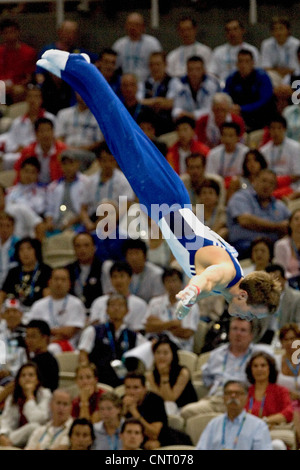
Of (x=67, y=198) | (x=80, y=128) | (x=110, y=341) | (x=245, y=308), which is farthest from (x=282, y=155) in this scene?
(x=245, y=308)

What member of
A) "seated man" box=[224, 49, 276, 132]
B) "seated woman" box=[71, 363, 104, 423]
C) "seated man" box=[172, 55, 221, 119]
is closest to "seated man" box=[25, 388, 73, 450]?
"seated woman" box=[71, 363, 104, 423]

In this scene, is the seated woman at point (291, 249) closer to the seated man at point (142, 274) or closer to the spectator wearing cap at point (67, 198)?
the seated man at point (142, 274)

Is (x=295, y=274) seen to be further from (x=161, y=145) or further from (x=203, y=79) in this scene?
(x=203, y=79)

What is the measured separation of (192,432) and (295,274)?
203 centimetres

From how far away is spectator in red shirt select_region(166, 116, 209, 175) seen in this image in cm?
1105

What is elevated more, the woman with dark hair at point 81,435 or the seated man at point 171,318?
the seated man at point 171,318

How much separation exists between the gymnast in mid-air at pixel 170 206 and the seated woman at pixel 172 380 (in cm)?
183

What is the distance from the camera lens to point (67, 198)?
436 inches

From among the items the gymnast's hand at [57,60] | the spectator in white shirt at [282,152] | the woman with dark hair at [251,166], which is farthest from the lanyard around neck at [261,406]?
the spectator in white shirt at [282,152]

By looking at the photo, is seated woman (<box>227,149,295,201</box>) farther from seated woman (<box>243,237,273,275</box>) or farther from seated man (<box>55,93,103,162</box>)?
seated man (<box>55,93,103,162</box>)

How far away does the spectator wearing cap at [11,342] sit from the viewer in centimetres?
923

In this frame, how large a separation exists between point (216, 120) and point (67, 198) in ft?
5.85

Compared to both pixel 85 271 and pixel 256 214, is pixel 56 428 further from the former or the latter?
pixel 256 214

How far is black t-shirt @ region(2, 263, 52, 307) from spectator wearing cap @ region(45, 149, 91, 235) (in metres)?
0.83
